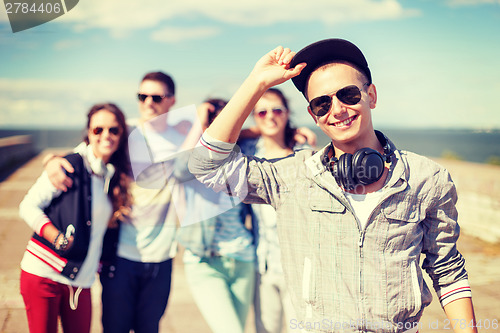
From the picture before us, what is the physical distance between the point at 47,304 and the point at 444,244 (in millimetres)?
2425

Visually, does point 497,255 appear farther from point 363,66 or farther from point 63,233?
point 63,233

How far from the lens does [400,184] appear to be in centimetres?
176

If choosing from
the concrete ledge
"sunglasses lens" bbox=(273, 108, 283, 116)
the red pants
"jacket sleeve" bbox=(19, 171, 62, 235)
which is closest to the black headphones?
"sunglasses lens" bbox=(273, 108, 283, 116)

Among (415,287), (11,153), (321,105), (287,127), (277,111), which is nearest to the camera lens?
(415,287)

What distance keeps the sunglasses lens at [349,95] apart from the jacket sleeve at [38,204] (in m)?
1.98

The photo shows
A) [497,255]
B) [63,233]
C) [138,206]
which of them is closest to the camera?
[63,233]

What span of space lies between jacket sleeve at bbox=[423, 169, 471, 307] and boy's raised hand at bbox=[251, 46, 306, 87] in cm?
78

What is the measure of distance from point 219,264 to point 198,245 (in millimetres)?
215

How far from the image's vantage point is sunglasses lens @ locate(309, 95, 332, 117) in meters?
1.80

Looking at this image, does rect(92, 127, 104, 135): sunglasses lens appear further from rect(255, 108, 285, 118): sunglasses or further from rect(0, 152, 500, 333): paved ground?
rect(0, 152, 500, 333): paved ground

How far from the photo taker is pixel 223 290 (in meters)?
3.03

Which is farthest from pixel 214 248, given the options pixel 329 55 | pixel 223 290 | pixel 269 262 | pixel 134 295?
pixel 329 55

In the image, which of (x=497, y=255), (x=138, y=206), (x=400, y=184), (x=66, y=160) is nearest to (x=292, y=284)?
(x=400, y=184)

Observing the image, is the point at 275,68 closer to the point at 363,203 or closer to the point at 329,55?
the point at 329,55
